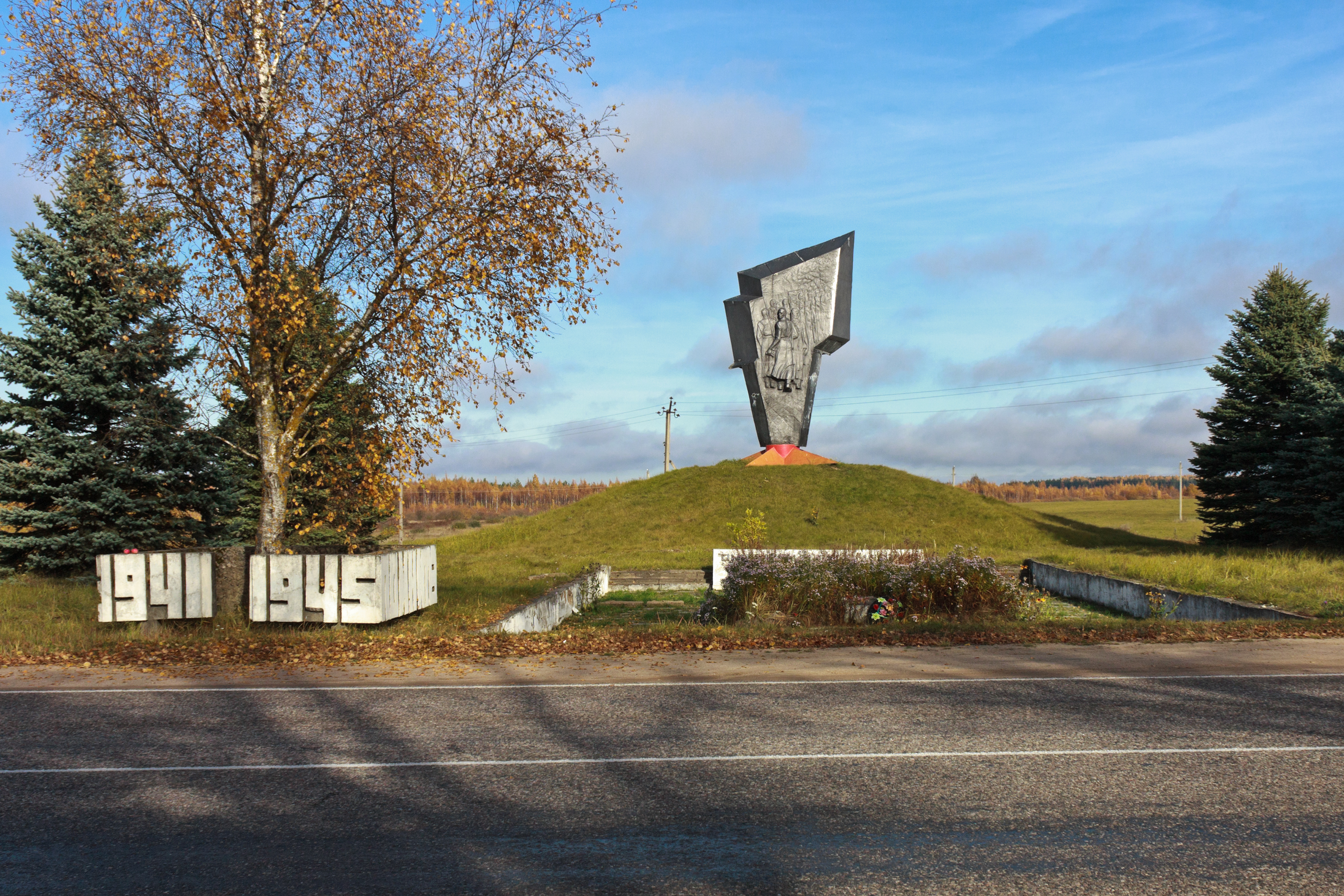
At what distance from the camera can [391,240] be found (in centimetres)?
1531

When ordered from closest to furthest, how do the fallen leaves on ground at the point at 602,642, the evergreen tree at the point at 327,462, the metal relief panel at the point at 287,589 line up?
the fallen leaves on ground at the point at 602,642 → the metal relief panel at the point at 287,589 → the evergreen tree at the point at 327,462

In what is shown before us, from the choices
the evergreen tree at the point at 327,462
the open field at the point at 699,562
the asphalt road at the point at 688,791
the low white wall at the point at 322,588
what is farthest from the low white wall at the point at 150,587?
the asphalt road at the point at 688,791

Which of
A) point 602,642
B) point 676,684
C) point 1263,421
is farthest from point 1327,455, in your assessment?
point 676,684

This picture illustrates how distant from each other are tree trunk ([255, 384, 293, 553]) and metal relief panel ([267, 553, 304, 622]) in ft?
2.83

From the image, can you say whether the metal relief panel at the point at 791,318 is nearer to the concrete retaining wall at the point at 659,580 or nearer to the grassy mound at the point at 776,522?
the grassy mound at the point at 776,522

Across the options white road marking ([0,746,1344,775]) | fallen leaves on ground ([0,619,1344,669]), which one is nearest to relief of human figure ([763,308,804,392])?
fallen leaves on ground ([0,619,1344,669])

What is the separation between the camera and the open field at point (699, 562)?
13.2 metres

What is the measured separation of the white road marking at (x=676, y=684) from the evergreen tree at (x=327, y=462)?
4.83 m

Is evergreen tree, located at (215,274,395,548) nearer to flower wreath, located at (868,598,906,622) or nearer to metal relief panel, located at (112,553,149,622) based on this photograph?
metal relief panel, located at (112,553,149,622)

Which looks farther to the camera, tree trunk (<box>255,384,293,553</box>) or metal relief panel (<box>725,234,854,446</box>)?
metal relief panel (<box>725,234,854,446</box>)

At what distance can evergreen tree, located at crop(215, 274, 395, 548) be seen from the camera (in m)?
15.6

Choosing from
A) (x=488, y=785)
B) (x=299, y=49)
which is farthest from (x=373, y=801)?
(x=299, y=49)

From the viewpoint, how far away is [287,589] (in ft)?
46.5

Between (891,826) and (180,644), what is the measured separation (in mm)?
11301
